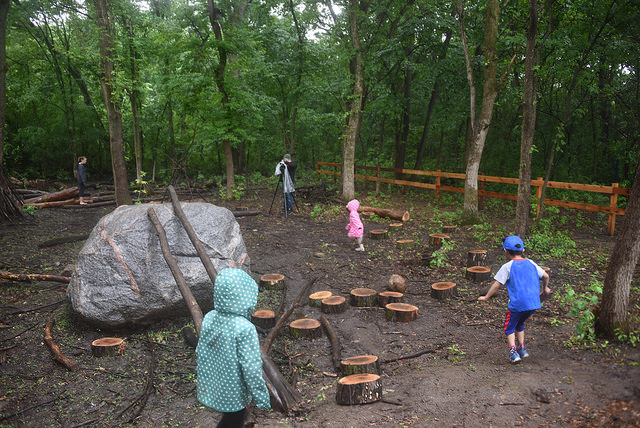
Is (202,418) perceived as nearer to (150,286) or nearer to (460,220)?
(150,286)

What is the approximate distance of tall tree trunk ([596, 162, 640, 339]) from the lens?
164 inches

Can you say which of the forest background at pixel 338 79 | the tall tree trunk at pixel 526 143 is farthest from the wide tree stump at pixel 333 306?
the forest background at pixel 338 79

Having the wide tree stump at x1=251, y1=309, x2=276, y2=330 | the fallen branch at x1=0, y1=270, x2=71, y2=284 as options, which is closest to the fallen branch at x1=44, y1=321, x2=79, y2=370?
the fallen branch at x1=0, y1=270, x2=71, y2=284

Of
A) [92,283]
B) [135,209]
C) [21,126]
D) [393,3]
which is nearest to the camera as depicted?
[92,283]

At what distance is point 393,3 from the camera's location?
14195 mm

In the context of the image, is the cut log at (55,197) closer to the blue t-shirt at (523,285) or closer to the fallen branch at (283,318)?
the fallen branch at (283,318)

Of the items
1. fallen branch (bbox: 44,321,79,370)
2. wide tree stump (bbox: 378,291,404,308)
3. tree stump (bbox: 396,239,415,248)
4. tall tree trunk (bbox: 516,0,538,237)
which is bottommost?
fallen branch (bbox: 44,321,79,370)

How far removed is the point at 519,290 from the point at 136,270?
5.00 metres

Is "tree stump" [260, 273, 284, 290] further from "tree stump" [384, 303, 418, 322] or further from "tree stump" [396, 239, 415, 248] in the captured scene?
"tree stump" [396, 239, 415, 248]

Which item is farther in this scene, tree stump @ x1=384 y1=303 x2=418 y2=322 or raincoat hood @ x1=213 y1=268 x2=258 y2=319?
tree stump @ x1=384 y1=303 x2=418 y2=322

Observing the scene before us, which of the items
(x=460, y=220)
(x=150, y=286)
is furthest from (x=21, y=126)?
(x=460, y=220)

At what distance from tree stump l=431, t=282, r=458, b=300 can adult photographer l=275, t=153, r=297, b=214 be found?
23.9 feet

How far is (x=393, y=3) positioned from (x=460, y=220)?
835 cm

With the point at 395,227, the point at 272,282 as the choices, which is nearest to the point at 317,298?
the point at 272,282
